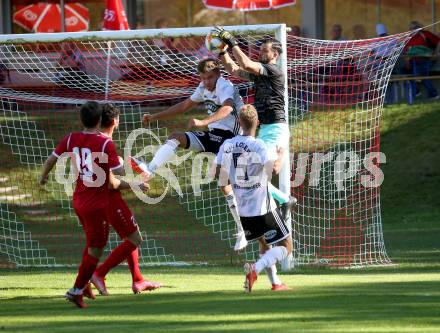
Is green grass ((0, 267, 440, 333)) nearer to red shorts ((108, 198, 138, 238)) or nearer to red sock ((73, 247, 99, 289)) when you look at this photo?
red sock ((73, 247, 99, 289))

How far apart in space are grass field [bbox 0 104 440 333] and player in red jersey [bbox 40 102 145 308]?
1.43 feet

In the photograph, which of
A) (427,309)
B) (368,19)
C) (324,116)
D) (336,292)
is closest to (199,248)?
(324,116)

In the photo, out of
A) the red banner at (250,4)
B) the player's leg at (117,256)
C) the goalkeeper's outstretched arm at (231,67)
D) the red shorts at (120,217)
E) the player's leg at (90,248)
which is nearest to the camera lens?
the player's leg at (90,248)

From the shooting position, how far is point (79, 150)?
969 centimetres

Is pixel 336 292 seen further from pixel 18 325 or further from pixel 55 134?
pixel 55 134

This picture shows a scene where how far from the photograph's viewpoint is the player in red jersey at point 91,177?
31.4 feet

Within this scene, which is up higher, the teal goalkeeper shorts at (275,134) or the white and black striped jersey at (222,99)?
the white and black striped jersey at (222,99)

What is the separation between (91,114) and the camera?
959 centimetres

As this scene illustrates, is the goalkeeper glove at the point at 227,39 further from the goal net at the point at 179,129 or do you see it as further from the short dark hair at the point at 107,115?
the short dark hair at the point at 107,115


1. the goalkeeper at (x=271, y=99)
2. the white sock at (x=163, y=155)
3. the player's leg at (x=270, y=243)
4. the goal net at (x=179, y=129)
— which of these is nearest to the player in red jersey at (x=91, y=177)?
the player's leg at (x=270, y=243)

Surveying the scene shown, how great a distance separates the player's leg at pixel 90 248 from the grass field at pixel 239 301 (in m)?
0.15

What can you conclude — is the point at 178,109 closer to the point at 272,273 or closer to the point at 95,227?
the point at 272,273

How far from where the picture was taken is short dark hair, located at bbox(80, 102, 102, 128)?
9.58 meters

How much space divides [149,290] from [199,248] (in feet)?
19.0
